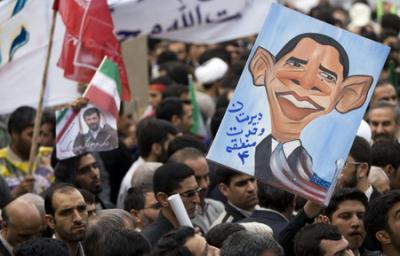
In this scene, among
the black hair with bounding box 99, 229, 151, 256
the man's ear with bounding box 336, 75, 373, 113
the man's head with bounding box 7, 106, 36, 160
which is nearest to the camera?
the black hair with bounding box 99, 229, 151, 256

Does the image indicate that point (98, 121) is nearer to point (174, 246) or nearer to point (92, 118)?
point (92, 118)

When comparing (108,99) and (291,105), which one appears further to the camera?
(108,99)

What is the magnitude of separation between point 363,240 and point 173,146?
2.87 metres

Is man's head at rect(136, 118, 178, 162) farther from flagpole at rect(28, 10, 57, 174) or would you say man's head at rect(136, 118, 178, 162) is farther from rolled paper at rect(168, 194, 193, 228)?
rolled paper at rect(168, 194, 193, 228)

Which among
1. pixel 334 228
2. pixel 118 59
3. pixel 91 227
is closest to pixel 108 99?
pixel 118 59

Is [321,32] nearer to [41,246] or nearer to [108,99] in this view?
[41,246]

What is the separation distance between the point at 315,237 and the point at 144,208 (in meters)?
2.37

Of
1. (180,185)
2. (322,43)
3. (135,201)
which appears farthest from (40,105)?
(322,43)

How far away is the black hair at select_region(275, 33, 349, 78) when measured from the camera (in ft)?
29.3

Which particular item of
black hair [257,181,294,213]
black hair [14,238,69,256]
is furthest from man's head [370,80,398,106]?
black hair [14,238,69,256]

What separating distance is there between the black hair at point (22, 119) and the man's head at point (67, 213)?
274cm

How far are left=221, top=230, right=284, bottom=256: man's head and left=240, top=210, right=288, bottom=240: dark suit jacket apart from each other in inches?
73.5

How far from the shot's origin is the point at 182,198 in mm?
10570

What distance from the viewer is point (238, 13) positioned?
14.4 metres
